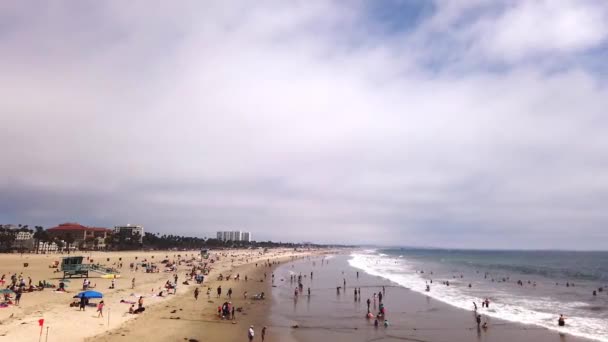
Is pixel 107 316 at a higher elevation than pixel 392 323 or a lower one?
higher

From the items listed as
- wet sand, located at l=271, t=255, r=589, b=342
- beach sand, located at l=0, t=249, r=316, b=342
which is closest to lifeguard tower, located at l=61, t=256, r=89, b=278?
beach sand, located at l=0, t=249, r=316, b=342

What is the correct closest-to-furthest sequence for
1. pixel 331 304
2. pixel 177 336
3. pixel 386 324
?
pixel 177 336 → pixel 386 324 → pixel 331 304

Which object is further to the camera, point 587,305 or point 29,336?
point 587,305

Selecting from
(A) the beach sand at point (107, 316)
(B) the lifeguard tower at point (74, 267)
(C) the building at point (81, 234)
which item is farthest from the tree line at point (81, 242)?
(A) the beach sand at point (107, 316)

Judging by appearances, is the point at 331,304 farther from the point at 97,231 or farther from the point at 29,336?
the point at 97,231

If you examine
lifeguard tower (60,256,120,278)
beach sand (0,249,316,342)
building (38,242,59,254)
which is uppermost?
lifeguard tower (60,256,120,278)

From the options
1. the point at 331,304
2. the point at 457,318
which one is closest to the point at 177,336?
the point at 331,304

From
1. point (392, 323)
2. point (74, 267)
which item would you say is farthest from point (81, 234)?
point (392, 323)

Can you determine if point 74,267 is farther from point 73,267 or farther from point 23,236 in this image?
point 23,236

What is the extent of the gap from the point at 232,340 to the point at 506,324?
2102 centimetres

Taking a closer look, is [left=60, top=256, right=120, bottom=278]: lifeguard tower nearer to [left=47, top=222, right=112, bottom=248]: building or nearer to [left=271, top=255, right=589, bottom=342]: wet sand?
[left=271, top=255, right=589, bottom=342]: wet sand

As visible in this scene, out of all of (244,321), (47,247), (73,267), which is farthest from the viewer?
(47,247)

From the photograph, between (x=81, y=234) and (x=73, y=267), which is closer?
(x=73, y=267)

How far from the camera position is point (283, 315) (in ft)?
109
